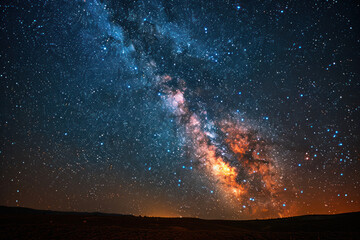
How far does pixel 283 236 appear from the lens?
11125mm

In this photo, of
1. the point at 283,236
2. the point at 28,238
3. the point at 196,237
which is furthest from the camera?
the point at 283,236

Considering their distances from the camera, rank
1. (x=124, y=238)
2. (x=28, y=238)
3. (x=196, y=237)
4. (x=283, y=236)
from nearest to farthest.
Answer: (x=28, y=238) → (x=124, y=238) → (x=196, y=237) → (x=283, y=236)

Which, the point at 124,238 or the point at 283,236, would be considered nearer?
the point at 124,238

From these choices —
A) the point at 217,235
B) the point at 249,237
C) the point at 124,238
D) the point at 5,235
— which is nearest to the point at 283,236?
the point at 249,237

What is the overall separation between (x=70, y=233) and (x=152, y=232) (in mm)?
4399

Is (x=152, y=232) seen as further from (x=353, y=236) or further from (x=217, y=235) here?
(x=353, y=236)

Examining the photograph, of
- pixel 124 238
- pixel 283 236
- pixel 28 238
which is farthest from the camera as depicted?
pixel 283 236

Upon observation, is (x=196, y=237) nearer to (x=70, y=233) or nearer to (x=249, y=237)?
(x=249, y=237)

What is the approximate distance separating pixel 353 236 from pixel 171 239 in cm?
1070

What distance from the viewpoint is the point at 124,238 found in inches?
377

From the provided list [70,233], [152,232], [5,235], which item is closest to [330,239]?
[152,232]

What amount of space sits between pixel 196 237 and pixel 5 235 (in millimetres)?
9498

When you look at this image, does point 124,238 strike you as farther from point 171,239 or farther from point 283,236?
point 283,236

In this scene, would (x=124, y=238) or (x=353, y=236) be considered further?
(x=353, y=236)
